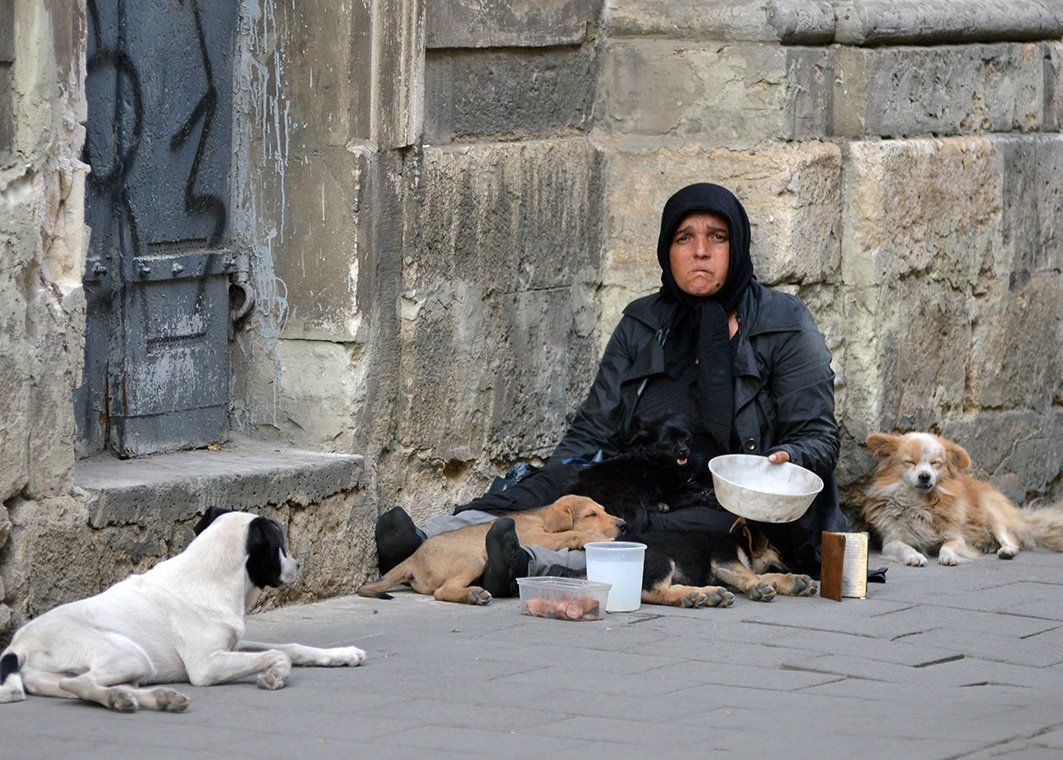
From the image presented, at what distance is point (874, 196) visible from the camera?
7109 mm

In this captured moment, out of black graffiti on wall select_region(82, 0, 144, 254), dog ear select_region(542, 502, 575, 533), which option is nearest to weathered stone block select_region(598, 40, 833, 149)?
dog ear select_region(542, 502, 575, 533)

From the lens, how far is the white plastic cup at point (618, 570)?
5664 mm

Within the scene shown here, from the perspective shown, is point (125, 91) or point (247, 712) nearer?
point (247, 712)

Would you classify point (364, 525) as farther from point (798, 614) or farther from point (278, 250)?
point (798, 614)

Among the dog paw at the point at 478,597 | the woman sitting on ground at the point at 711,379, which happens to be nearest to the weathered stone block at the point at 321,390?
the woman sitting on ground at the point at 711,379

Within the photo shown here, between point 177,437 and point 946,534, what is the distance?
337cm

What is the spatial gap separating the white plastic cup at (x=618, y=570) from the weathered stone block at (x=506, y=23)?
208cm

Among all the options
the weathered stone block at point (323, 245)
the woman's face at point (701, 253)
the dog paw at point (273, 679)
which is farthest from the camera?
the woman's face at point (701, 253)

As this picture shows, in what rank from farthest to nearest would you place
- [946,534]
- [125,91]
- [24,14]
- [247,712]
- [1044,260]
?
[1044,260] → [946,534] → [125,91] → [24,14] → [247,712]

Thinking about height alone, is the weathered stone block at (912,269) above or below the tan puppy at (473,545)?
above

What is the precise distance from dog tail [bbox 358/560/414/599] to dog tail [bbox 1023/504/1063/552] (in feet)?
9.92

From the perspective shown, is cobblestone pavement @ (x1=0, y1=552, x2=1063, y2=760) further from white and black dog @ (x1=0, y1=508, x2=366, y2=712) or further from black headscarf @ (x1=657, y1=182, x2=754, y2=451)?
black headscarf @ (x1=657, y1=182, x2=754, y2=451)

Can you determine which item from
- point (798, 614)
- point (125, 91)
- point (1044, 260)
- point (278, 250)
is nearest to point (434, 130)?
point (278, 250)

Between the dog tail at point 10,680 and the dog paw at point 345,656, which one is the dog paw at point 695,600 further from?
the dog tail at point 10,680
